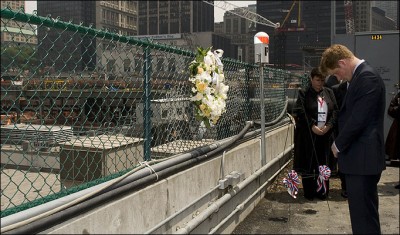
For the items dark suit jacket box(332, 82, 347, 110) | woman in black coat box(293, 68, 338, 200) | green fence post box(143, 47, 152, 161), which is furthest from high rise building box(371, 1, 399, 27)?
green fence post box(143, 47, 152, 161)

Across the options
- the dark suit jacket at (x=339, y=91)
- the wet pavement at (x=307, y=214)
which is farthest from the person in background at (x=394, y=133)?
the dark suit jacket at (x=339, y=91)

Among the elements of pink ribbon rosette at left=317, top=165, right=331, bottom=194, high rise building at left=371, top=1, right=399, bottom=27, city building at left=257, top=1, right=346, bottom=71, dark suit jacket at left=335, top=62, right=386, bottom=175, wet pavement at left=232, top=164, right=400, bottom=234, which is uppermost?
high rise building at left=371, top=1, right=399, bottom=27

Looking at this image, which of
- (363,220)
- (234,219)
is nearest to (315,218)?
(234,219)

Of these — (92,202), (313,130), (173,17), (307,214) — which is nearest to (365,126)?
(307,214)

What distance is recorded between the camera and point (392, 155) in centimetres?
750

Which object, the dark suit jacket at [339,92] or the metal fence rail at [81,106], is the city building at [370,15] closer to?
the dark suit jacket at [339,92]

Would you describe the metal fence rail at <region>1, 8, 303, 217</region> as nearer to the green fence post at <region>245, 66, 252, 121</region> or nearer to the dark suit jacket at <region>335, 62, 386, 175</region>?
the dark suit jacket at <region>335, 62, 386, 175</region>

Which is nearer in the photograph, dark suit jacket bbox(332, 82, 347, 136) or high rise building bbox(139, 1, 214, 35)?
dark suit jacket bbox(332, 82, 347, 136)

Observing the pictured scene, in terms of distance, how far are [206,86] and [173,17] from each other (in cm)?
15635

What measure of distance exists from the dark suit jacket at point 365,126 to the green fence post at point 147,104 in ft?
5.75

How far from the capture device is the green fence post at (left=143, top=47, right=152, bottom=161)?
3.63 meters

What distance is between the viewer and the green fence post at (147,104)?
3629mm

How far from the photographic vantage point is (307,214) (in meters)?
5.38

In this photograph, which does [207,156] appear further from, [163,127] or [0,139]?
[0,139]
